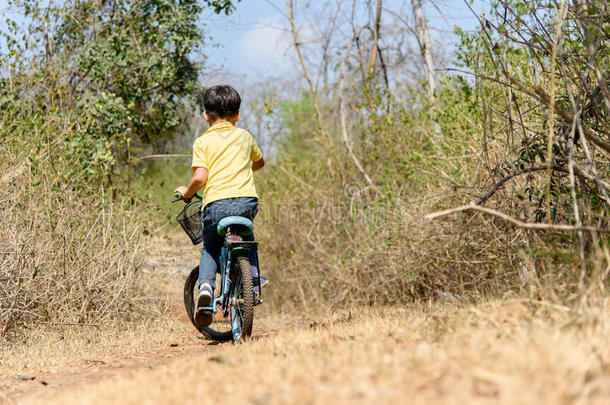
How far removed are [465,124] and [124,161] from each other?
583 centimetres

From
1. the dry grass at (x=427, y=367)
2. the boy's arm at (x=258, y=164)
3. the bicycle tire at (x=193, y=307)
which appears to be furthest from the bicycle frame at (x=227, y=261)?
the dry grass at (x=427, y=367)

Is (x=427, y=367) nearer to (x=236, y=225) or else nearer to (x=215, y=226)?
(x=236, y=225)

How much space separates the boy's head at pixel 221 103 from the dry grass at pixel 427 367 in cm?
225

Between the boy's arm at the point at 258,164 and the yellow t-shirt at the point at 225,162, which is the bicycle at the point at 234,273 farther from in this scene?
Result: the boy's arm at the point at 258,164

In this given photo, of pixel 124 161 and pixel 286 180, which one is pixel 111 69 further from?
pixel 286 180

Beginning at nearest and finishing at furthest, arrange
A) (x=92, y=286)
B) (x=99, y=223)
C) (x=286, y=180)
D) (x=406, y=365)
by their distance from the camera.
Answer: (x=406, y=365), (x=92, y=286), (x=99, y=223), (x=286, y=180)

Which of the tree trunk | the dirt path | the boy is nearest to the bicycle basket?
the boy

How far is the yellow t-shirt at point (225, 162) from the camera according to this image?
17.0ft

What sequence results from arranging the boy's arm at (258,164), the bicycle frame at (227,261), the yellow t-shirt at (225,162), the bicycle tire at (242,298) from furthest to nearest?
the boy's arm at (258,164) < the yellow t-shirt at (225,162) < the bicycle frame at (227,261) < the bicycle tire at (242,298)

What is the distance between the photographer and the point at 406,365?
271 cm

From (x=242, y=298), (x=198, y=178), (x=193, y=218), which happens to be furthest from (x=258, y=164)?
(x=242, y=298)

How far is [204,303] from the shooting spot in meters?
5.34

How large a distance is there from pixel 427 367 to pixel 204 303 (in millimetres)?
3030

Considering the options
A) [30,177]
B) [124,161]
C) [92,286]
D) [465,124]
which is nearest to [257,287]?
[92,286]
